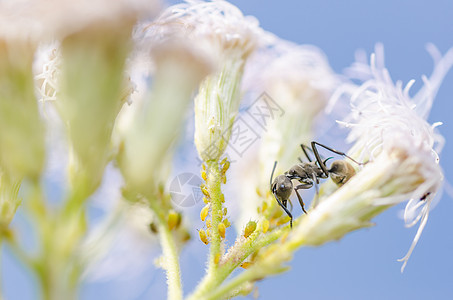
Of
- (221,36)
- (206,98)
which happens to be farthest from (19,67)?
(221,36)

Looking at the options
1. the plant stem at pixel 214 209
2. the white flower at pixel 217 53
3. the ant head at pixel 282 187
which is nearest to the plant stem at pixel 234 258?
the plant stem at pixel 214 209

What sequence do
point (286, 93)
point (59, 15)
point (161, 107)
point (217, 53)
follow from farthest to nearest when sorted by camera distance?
1. point (286, 93)
2. point (217, 53)
3. point (161, 107)
4. point (59, 15)

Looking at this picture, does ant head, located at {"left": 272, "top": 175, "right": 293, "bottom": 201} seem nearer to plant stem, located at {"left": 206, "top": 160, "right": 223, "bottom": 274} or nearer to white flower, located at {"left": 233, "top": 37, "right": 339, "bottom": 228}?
white flower, located at {"left": 233, "top": 37, "right": 339, "bottom": 228}

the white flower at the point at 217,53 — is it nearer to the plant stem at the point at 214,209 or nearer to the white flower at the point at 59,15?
the plant stem at the point at 214,209

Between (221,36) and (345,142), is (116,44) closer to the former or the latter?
(221,36)

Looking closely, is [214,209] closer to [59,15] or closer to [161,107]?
[161,107]

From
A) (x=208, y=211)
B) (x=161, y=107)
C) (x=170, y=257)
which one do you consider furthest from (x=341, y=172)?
(x=161, y=107)

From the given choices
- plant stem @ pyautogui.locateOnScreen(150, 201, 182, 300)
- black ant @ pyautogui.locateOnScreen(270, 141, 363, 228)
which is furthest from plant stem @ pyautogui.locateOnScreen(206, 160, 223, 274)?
black ant @ pyautogui.locateOnScreen(270, 141, 363, 228)
